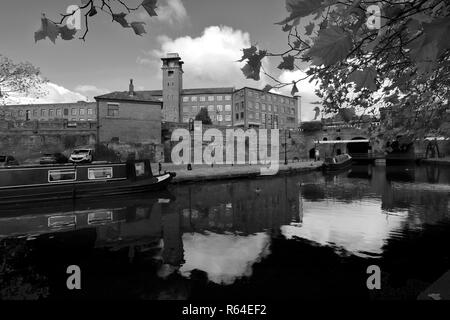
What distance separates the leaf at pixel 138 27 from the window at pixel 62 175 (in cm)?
1477

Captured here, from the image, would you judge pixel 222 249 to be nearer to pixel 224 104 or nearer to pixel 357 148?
pixel 357 148

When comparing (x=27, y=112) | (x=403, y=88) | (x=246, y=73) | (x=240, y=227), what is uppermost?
(x=27, y=112)

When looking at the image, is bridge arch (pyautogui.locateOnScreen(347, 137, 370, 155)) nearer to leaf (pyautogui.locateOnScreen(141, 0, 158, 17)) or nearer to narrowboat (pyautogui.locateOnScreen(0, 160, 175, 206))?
narrowboat (pyautogui.locateOnScreen(0, 160, 175, 206))

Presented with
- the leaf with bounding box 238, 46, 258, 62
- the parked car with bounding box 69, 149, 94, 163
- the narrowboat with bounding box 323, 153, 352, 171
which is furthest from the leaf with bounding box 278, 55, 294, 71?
the narrowboat with bounding box 323, 153, 352, 171

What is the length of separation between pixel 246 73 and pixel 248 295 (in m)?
4.37

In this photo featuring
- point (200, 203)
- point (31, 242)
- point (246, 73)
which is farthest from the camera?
point (200, 203)

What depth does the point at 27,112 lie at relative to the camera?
79.8 m

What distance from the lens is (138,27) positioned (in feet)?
6.79

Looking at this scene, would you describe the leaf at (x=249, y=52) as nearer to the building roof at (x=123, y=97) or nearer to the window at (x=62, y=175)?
the window at (x=62, y=175)

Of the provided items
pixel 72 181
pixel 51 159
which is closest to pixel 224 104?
pixel 51 159

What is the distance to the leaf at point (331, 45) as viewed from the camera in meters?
1.29

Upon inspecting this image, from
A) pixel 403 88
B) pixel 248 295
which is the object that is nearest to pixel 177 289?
pixel 248 295

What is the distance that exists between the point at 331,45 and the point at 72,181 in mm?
16027
